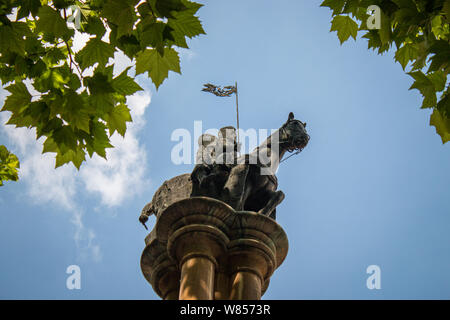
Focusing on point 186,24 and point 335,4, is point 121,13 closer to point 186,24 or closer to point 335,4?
point 186,24

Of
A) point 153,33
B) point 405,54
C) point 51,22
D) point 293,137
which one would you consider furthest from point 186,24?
point 293,137

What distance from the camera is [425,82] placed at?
3.23 metres

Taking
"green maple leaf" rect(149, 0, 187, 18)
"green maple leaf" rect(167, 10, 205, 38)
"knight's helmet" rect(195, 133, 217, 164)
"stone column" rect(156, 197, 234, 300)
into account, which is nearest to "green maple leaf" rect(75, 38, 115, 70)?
"green maple leaf" rect(167, 10, 205, 38)

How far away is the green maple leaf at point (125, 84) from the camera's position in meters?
3.40

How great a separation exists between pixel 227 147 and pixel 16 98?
4.08m

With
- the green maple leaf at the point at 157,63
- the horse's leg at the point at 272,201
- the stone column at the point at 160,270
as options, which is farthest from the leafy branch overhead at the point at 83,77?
the horse's leg at the point at 272,201

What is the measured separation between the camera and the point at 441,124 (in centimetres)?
318

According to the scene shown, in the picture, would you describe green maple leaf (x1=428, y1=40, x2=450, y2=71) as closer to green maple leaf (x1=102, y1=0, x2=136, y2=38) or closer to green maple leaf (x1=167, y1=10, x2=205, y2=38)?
green maple leaf (x1=167, y1=10, x2=205, y2=38)
